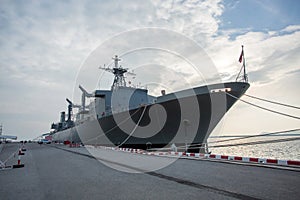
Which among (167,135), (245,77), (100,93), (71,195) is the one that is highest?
(100,93)

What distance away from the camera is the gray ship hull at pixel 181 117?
13.9 meters

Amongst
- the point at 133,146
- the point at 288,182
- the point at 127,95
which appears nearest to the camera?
the point at 288,182

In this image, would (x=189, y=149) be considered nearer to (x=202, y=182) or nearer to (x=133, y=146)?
(x=133, y=146)

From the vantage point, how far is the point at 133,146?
1864 cm

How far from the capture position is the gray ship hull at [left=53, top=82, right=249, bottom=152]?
13.9m

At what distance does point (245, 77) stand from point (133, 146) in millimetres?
10028

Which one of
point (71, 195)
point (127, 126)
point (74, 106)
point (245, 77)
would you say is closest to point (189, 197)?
point (71, 195)

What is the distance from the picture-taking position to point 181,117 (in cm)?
1534

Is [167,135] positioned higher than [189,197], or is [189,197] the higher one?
[167,135]

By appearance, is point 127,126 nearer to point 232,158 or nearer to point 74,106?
point 232,158

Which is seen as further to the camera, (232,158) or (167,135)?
(167,135)

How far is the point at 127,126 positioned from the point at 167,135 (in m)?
4.03

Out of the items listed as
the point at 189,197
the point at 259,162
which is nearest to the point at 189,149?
the point at 259,162

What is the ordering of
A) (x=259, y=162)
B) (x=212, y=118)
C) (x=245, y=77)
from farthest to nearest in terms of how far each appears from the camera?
(x=212, y=118) < (x=245, y=77) < (x=259, y=162)
